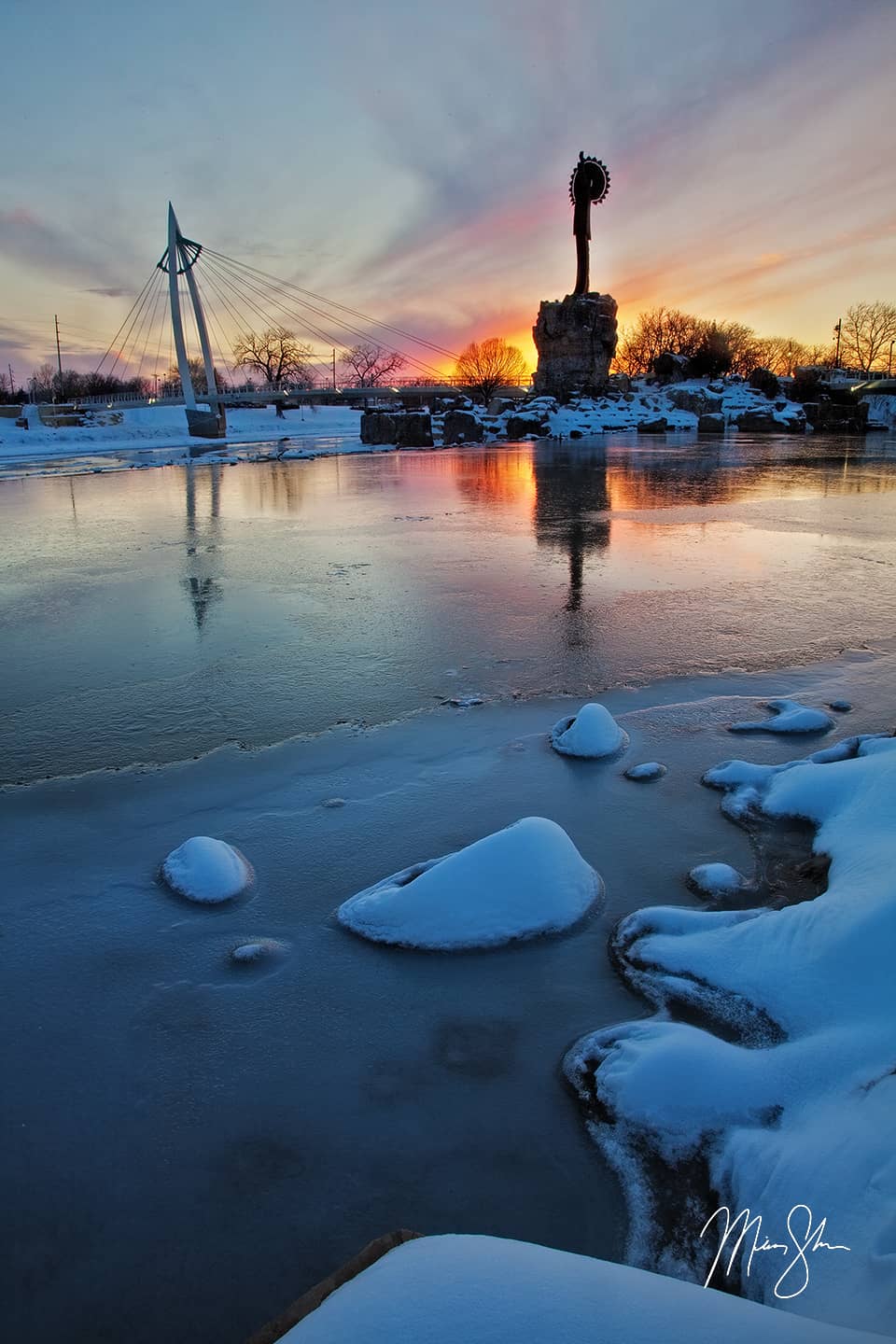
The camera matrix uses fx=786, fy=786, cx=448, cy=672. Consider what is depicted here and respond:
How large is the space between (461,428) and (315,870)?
3905cm

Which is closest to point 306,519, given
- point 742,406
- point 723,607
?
point 723,607

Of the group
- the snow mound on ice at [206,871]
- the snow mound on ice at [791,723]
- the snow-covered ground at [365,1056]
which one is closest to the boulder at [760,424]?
the snow mound on ice at [791,723]

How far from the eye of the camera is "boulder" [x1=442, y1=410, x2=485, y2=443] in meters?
39.7

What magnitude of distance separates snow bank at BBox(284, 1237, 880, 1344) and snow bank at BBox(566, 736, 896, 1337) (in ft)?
1.00

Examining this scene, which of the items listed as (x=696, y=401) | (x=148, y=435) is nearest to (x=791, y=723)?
(x=148, y=435)

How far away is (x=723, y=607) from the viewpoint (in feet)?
22.3

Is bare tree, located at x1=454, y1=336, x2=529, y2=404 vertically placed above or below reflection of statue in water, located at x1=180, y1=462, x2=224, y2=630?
above

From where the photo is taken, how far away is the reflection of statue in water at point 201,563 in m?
7.10

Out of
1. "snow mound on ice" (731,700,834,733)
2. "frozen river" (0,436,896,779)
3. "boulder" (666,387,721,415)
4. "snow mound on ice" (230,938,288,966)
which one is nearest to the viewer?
"snow mound on ice" (230,938,288,966)

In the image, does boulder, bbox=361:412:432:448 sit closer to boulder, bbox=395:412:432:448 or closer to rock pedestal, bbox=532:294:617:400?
boulder, bbox=395:412:432:448

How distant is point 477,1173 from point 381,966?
0.81 meters

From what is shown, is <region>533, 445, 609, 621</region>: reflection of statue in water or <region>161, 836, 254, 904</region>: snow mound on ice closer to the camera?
<region>161, 836, 254, 904</region>: snow mound on ice

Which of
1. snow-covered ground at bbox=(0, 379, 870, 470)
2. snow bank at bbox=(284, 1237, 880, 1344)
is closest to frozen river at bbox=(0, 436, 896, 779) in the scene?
snow bank at bbox=(284, 1237, 880, 1344)

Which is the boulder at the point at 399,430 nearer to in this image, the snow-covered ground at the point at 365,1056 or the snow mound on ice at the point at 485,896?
the snow-covered ground at the point at 365,1056
